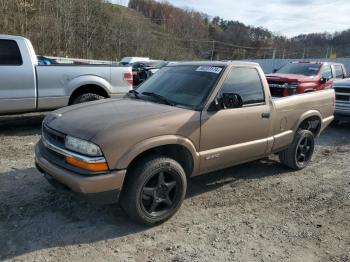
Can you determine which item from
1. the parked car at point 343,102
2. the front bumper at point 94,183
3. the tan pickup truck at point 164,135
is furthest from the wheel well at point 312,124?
the front bumper at point 94,183

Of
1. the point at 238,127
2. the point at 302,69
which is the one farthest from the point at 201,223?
the point at 302,69

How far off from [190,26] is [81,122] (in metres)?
64.9

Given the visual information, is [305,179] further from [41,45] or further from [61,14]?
[61,14]

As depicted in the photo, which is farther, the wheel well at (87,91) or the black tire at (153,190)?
the wheel well at (87,91)

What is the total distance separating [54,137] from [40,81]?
3868 millimetres

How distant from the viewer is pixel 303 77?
1042 centimetres

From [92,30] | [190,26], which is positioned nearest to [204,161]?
[92,30]

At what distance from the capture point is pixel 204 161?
4.17 m

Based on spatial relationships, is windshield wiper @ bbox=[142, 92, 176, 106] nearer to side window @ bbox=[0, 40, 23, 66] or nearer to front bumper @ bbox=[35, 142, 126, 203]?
front bumper @ bbox=[35, 142, 126, 203]

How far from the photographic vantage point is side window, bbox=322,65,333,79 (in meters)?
11.5

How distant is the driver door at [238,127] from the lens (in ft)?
13.7

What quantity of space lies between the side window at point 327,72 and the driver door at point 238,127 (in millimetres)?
7531

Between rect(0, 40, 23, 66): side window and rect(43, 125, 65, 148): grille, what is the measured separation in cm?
369

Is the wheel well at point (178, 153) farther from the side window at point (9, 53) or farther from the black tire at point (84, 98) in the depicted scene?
the side window at point (9, 53)
